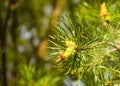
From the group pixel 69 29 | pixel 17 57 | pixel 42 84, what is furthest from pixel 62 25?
pixel 17 57

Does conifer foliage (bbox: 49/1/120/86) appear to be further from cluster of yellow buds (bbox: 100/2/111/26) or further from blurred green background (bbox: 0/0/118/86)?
blurred green background (bbox: 0/0/118/86)

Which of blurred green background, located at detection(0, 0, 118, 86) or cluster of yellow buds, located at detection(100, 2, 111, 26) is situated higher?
blurred green background, located at detection(0, 0, 118, 86)

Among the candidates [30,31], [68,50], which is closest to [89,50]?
[68,50]

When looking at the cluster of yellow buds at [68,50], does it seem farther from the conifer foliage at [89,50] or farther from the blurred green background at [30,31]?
the blurred green background at [30,31]

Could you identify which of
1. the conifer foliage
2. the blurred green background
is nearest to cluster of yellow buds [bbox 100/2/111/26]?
the conifer foliage

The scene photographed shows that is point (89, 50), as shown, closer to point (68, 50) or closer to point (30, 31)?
point (68, 50)

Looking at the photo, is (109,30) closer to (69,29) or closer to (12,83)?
(69,29)

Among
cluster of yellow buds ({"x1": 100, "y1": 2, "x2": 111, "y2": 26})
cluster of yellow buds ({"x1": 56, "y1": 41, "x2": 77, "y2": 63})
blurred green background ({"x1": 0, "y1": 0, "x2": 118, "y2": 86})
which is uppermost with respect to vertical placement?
blurred green background ({"x1": 0, "y1": 0, "x2": 118, "y2": 86})

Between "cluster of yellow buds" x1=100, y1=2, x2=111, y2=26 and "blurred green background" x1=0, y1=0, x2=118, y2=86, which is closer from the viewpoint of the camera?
"cluster of yellow buds" x1=100, y1=2, x2=111, y2=26

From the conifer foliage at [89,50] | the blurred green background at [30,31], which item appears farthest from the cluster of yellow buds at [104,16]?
the blurred green background at [30,31]
